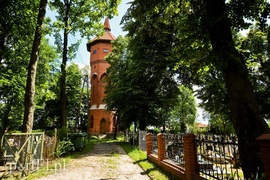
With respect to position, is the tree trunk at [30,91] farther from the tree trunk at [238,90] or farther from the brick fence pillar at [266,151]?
the brick fence pillar at [266,151]

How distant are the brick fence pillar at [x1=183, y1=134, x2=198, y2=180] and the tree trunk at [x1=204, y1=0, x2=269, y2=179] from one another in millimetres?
1286

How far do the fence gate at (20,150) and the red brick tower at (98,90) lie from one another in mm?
27230

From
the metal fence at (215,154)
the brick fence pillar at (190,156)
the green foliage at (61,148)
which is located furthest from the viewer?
the green foliage at (61,148)

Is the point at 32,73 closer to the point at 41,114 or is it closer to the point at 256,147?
the point at 256,147

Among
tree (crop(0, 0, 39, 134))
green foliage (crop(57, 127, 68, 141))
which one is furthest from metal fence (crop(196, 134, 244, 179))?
tree (crop(0, 0, 39, 134))

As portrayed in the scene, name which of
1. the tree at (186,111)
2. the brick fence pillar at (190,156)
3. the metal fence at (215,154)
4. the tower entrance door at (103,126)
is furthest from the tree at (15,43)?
the tree at (186,111)

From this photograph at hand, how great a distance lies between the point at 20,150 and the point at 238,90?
7048 millimetres

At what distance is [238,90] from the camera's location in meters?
5.07

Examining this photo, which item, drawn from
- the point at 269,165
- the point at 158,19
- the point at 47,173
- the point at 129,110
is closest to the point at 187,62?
the point at 158,19

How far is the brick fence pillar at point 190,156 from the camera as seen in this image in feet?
18.5

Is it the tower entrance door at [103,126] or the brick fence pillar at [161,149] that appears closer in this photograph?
the brick fence pillar at [161,149]

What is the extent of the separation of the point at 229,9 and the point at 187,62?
200 cm

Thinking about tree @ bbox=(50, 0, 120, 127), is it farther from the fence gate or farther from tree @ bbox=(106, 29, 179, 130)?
the fence gate

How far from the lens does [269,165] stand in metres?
2.70
